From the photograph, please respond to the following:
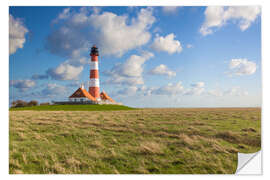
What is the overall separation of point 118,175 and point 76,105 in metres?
25.6

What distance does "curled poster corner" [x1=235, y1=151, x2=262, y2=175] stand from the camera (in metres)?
5.35

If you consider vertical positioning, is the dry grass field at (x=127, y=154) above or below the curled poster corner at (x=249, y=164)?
above

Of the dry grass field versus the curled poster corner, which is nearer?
the dry grass field

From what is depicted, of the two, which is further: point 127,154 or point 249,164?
point 249,164

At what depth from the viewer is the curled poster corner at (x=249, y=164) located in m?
5.35

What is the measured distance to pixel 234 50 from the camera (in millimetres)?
7949

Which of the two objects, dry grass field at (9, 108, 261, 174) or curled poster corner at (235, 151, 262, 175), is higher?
dry grass field at (9, 108, 261, 174)

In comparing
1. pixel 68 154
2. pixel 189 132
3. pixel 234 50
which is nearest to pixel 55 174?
pixel 68 154

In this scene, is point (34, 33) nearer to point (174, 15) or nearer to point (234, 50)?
point (174, 15)

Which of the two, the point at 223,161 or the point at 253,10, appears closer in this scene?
the point at 223,161

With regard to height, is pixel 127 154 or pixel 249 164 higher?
pixel 127 154

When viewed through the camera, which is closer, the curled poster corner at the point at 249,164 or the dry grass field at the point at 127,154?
the dry grass field at the point at 127,154

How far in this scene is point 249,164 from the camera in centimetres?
571
